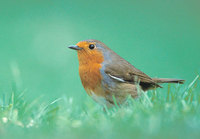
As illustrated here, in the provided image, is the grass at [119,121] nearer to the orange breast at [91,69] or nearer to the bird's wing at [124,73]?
the orange breast at [91,69]

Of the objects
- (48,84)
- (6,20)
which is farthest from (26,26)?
(48,84)

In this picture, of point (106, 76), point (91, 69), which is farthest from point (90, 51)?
point (106, 76)

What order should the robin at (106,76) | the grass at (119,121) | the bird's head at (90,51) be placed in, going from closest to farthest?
the grass at (119,121), the robin at (106,76), the bird's head at (90,51)

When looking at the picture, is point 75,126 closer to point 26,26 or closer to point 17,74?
point 17,74

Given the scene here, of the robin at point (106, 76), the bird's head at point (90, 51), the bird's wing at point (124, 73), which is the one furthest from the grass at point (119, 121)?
the bird's head at point (90, 51)

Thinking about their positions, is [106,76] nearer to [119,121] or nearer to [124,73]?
[124,73]

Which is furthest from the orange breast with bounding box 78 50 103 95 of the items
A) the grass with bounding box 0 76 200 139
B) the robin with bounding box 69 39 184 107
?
the grass with bounding box 0 76 200 139
